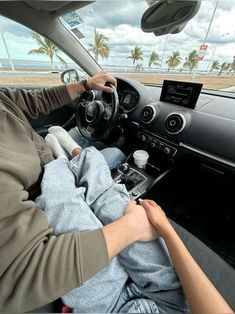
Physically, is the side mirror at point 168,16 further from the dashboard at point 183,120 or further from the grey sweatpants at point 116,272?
the grey sweatpants at point 116,272

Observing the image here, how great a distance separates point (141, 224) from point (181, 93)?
2.77ft

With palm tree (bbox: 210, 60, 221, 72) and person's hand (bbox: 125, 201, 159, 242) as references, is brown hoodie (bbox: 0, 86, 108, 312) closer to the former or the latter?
person's hand (bbox: 125, 201, 159, 242)

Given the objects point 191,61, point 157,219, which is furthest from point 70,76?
point 157,219

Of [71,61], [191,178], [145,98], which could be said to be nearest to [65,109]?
[71,61]

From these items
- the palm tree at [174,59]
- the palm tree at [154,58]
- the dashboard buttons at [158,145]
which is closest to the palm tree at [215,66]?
the palm tree at [174,59]

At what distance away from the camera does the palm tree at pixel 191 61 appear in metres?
1.57

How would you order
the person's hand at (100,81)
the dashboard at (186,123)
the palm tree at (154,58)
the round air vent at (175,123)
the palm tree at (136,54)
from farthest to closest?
1. the palm tree at (136,54)
2. the palm tree at (154,58)
3. the person's hand at (100,81)
4. the round air vent at (175,123)
5. the dashboard at (186,123)

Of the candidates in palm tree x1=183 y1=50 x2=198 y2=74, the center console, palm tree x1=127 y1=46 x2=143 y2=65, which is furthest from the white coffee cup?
palm tree x1=127 y1=46 x2=143 y2=65

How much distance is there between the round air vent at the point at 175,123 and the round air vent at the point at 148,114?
0.11 metres

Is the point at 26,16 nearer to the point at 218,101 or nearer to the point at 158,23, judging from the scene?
the point at 158,23

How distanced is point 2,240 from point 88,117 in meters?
1.05

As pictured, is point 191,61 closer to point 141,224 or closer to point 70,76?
point 70,76

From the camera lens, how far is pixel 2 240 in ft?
1.18

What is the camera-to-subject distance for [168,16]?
2.81 ft
